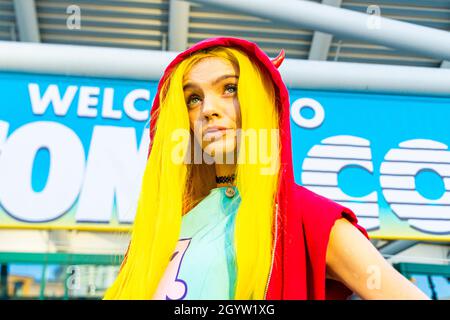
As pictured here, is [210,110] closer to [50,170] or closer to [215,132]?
[215,132]

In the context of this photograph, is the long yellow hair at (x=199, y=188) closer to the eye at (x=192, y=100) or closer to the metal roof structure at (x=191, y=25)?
the eye at (x=192, y=100)

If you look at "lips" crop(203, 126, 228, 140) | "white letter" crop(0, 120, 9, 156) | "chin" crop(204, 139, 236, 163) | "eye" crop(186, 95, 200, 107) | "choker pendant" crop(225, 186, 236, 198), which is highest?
"white letter" crop(0, 120, 9, 156)

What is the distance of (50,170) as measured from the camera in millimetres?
2709

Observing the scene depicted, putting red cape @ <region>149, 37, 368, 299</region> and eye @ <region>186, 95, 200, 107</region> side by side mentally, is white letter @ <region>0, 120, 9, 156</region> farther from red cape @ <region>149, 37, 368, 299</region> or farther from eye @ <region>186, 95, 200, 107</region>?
red cape @ <region>149, 37, 368, 299</region>

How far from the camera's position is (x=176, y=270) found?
1.00 meters

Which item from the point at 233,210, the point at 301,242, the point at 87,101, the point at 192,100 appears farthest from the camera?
the point at 87,101

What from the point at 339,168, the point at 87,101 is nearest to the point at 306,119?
the point at 339,168

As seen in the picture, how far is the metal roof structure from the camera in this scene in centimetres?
409

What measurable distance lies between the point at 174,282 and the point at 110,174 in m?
1.81

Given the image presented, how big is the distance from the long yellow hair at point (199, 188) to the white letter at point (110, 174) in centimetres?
147

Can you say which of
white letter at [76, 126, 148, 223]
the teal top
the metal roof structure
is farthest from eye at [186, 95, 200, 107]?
the metal roof structure

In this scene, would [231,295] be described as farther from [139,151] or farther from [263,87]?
[139,151]

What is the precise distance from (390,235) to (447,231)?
0.32 metres

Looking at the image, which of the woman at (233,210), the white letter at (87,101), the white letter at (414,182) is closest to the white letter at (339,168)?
the white letter at (414,182)
